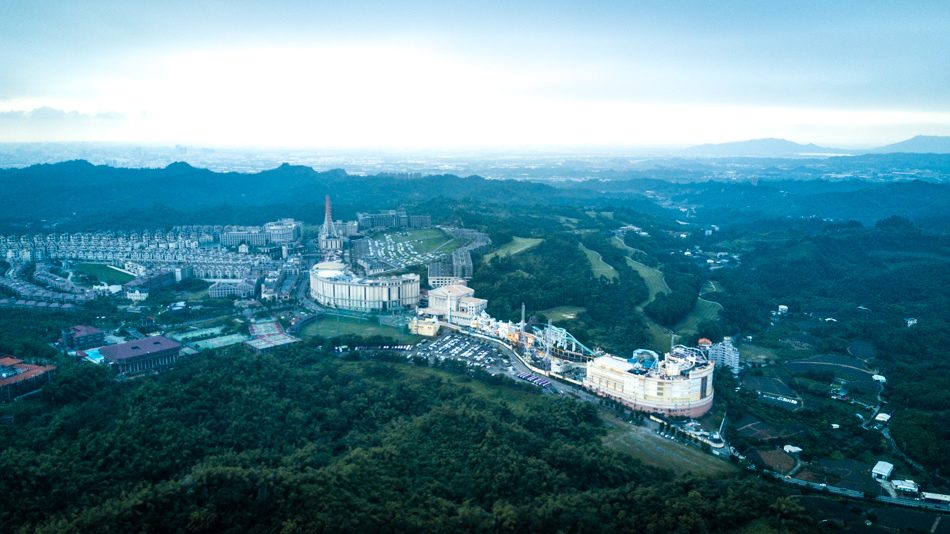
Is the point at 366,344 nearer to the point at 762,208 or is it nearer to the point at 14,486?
the point at 14,486

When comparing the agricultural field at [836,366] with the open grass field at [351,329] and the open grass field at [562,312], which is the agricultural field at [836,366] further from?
the open grass field at [351,329]

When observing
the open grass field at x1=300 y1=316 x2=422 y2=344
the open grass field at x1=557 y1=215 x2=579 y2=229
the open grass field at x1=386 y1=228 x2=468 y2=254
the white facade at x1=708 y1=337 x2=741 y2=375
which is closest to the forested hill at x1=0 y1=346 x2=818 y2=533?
the open grass field at x1=300 y1=316 x2=422 y2=344

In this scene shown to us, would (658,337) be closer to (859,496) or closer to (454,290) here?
(454,290)

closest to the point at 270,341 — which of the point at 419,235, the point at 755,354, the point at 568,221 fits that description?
the point at 755,354

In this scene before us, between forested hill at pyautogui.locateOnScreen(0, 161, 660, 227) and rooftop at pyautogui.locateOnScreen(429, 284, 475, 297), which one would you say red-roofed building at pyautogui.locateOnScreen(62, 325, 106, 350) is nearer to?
rooftop at pyautogui.locateOnScreen(429, 284, 475, 297)

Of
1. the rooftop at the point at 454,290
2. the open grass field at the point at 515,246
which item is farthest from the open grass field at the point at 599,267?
the rooftop at the point at 454,290

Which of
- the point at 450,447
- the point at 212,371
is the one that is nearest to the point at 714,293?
the point at 450,447
